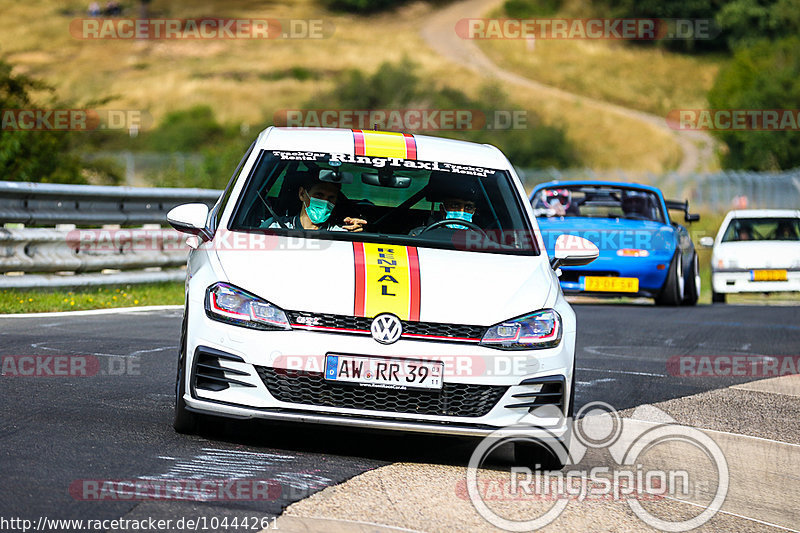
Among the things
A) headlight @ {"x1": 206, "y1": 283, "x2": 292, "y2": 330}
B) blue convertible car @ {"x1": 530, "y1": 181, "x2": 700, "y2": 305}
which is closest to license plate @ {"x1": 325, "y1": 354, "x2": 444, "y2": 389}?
headlight @ {"x1": 206, "y1": 283, "x2": 292, "y2": 330}

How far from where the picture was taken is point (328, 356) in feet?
18.5

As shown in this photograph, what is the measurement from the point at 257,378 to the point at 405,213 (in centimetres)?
161

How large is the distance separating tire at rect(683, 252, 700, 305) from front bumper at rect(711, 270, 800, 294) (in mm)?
1506

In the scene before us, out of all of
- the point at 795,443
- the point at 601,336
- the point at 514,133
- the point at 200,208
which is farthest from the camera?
the point at 514,133

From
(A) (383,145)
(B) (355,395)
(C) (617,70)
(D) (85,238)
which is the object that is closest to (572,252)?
(A) (383,145)

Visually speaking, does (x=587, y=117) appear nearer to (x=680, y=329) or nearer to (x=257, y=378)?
(x=680, y=329)

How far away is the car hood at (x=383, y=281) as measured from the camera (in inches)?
226

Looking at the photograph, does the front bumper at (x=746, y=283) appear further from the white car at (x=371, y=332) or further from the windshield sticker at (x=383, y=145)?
the white car at (x=371, y=332)

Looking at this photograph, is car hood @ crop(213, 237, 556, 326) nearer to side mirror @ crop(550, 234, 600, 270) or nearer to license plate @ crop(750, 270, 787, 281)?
side mirror @ crop(550, 234, 600, 270)

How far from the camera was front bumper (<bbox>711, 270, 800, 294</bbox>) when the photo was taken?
18344 millimetres

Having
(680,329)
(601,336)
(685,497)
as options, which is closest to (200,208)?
(685,497)

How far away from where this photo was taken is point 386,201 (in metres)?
7.32

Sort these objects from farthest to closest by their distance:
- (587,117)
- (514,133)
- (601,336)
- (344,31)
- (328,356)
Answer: (344,31)
(587,117)
(514,133)
(601,336)
(328,356)

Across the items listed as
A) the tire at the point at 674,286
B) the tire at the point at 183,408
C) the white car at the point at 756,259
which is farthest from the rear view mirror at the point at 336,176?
the white car at the point at 756,259
